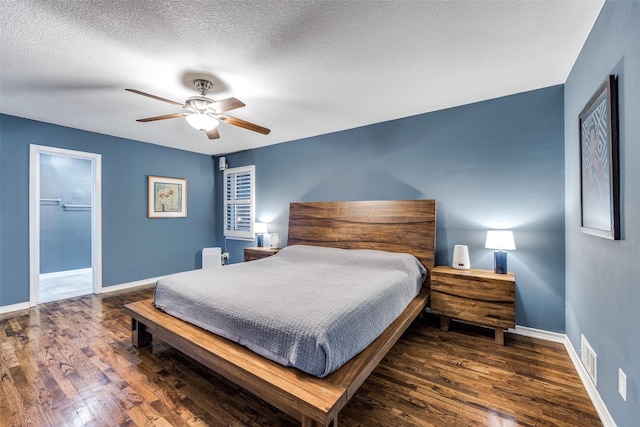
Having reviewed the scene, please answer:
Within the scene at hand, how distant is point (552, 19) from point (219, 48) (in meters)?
2.23

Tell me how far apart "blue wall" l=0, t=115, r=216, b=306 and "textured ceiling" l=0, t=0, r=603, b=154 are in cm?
67

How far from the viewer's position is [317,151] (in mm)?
4316

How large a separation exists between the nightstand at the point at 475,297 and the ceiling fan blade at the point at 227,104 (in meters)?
2.47

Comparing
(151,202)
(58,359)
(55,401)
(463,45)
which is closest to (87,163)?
(151,202)

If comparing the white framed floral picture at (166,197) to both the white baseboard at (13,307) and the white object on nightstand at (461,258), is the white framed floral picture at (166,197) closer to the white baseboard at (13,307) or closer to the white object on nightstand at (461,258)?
the white baseboard at (13,307)

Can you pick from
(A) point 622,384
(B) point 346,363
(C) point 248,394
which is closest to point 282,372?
(B) point 346,363

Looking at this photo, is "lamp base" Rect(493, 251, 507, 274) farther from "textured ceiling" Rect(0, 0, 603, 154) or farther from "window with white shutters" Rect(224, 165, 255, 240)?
"window with white shutters" Rect(224, 165, 255, 240)

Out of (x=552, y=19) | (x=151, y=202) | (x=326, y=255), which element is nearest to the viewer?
(x=552, y=19)

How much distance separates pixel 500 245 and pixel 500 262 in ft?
0.64

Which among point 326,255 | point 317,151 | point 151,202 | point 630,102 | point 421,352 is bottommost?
point 421,352

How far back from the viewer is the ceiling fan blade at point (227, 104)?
222 cm

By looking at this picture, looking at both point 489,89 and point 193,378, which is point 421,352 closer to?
point 193,378

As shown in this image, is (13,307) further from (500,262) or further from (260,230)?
(500,262)

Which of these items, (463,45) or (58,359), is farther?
(58,359)
